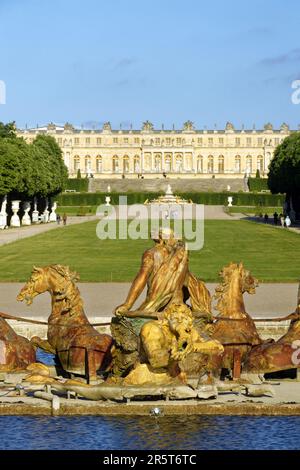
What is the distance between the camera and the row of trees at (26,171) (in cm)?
5372

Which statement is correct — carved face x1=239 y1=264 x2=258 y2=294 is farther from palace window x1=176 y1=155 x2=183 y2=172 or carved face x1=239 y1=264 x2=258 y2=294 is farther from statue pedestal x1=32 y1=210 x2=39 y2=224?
palace window x1=176 y1=155 x2=183 y2=172

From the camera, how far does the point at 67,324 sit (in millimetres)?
12891

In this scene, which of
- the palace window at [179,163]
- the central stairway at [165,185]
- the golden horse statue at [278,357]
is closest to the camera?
the golden horse statue at [278,357]

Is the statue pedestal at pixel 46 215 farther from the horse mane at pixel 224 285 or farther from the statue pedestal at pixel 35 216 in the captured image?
the horse mane at pixel 224 285

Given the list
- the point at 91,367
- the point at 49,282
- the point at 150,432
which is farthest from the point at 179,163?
the point at 150,432

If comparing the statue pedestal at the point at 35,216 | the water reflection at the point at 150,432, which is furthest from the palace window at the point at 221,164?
the water reflection at the point at 150,432

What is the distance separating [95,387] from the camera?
1162 cm

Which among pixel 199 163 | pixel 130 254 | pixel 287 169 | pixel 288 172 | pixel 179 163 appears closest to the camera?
pixel 130 254

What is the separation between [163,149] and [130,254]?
11137 centimetres

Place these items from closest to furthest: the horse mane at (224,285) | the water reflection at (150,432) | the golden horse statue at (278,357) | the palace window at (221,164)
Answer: the water reflection at (150,432), the golden horse statue at (278,357), the horse mane at (224,285), the palace window at (221,164)

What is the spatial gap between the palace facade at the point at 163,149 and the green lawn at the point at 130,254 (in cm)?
9658

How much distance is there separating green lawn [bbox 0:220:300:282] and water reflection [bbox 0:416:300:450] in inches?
541

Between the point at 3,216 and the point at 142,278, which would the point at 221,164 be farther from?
the point at 142,278

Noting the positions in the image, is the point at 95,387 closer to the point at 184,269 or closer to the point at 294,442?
the point at 184,269
